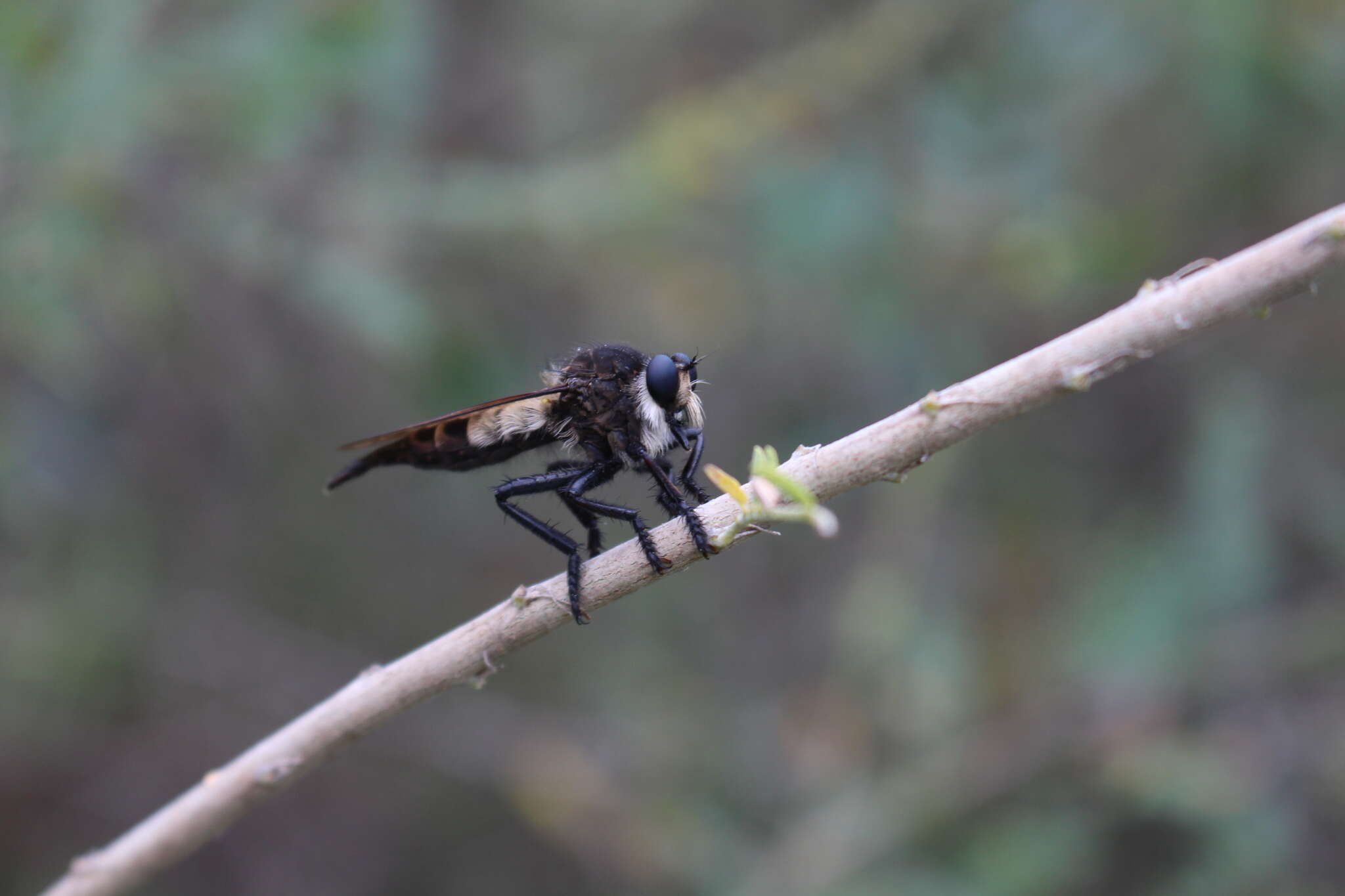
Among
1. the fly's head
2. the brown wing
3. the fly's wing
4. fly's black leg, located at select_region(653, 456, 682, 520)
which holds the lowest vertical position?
fly's black leg, located at select_region(653, 456, 682, 520)

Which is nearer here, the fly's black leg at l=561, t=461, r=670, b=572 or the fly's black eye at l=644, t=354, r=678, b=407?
the fly's black leg at l=561, t=461, r=670, b=572

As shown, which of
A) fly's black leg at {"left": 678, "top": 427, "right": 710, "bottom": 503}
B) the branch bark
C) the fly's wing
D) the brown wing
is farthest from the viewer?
the fly's wing

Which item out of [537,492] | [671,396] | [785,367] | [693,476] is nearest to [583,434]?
[537,492]

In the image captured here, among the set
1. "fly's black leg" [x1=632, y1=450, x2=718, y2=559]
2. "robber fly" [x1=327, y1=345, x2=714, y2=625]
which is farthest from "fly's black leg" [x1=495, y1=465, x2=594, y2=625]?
"fly's black leg" [x1=632, y1=450, x2=718, y2=559]

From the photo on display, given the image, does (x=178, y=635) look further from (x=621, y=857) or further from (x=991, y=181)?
(x=991, y=181)

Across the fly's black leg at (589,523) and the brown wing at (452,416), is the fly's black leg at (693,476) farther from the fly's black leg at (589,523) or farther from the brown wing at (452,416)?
the brown wing at (452,416)

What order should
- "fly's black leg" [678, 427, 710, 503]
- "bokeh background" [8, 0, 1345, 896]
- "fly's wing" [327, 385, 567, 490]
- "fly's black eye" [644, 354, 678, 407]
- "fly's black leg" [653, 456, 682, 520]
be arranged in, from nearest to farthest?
"fly's black leg" [653, 456, 682, 520] < "fly's black leg" [678, 427, 710, 503] < "fly's black eye" [644, 354, 678, 407] < "fly's wing" [327, 385, 567, 490] < "bokeh background" [8, 0, 1345, 896]

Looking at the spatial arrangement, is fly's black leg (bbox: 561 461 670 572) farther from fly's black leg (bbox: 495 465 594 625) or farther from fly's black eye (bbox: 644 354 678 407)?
fly's black eye (bbox: 644 354 678 407)

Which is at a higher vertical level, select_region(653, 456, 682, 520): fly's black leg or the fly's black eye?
the fly's black eye

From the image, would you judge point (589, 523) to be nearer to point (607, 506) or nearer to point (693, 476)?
point (607, 506)
